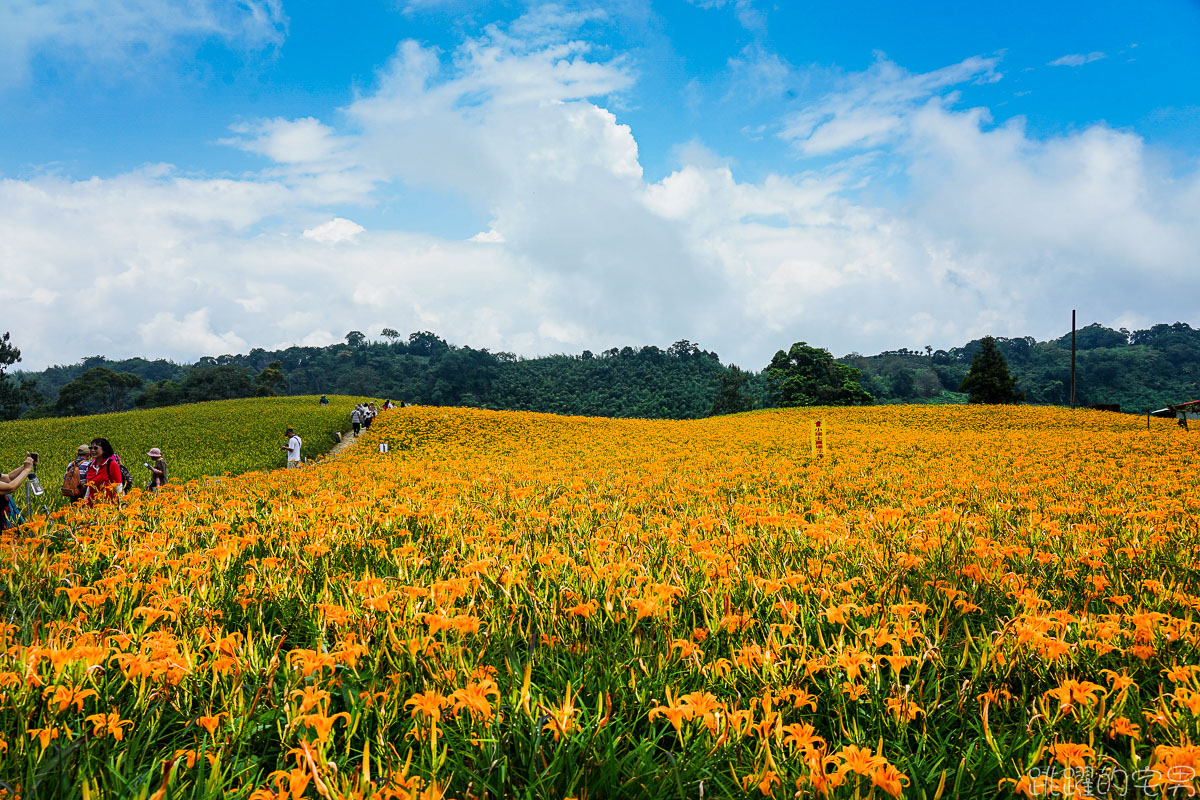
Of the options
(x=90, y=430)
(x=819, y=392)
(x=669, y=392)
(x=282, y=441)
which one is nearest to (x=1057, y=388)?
(x=819, y=392)

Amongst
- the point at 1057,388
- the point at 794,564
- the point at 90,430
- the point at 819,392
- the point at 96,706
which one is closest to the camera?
the point at 96,706

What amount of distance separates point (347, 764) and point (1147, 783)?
6.67ft

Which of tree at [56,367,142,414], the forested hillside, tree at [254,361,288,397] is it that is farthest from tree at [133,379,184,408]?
tree at [254,361,288,397]

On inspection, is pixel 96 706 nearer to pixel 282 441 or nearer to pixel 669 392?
pixel 282 441

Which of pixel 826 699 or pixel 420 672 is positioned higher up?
pixel 420 672

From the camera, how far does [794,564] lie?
3.00 m

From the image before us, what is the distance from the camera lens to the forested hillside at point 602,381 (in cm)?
5447

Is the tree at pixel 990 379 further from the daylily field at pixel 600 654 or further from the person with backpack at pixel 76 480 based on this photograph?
the person with backpack at pixel 76 480

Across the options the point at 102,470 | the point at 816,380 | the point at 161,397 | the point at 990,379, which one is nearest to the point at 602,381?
the point at 816,380

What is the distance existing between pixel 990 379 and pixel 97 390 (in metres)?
79.5

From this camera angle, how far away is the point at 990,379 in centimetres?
3556

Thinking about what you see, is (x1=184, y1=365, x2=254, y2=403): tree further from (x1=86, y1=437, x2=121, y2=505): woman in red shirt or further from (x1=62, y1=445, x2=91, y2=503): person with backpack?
(x1=62, y1=445, x2=91, y2=503): person with backpack

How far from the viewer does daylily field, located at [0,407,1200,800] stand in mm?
1382

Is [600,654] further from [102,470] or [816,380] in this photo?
[816,380]
